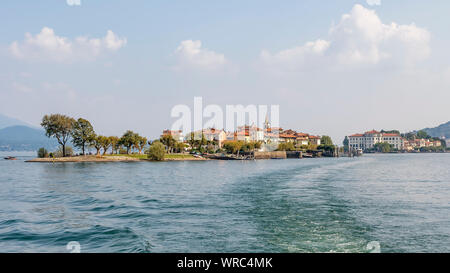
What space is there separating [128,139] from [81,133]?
11.4 meters

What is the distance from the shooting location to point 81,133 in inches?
3191

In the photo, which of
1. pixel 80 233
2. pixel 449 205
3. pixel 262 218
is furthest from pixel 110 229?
pixel 449 205

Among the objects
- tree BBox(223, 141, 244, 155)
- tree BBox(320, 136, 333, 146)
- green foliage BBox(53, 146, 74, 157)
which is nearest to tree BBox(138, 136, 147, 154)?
green foliage BBox(53, 146, 74, 157)

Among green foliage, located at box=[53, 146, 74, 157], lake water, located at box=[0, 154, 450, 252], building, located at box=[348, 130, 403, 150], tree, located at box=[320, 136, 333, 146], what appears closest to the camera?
lake water, located at box=[0, 154, 450, 252]

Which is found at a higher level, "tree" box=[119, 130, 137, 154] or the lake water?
"tree" box=[119, 130, 137, 154]

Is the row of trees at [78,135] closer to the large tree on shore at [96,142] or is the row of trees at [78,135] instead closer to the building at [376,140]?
the large tree on shore at [96,142]

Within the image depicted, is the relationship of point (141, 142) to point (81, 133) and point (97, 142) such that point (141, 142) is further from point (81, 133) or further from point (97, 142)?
point (81, 133)

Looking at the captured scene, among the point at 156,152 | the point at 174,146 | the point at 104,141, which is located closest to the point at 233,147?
the point at 174,146

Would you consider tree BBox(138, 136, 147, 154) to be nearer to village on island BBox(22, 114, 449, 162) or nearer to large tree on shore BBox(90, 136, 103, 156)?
village on island BBox(22, 114, 449, 162)

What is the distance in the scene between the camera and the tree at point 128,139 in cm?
8588

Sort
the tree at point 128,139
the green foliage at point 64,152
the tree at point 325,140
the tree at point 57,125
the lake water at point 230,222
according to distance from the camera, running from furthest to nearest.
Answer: the tree at point 325,140 → the tree at point 128,139 → the green foliage at point 64,152 → the tree at point 57,125 → the lake water at point 230,222

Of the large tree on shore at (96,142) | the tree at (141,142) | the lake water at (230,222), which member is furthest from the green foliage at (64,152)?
the lake water at (230,222)

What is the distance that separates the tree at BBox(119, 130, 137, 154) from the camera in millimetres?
85875
